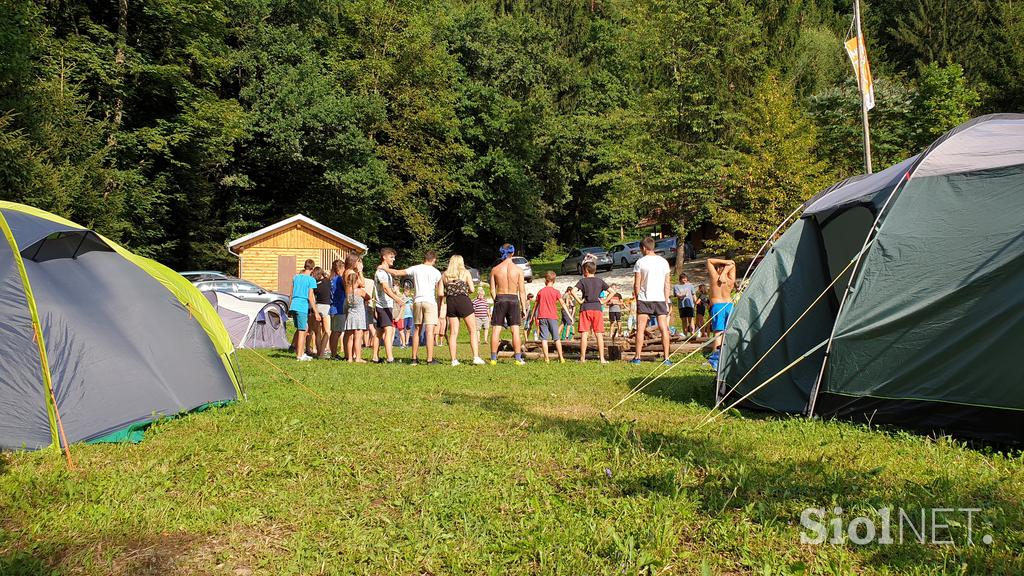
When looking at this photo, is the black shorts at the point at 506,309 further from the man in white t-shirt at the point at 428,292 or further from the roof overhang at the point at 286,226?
the roof overhang at the point at 286,226

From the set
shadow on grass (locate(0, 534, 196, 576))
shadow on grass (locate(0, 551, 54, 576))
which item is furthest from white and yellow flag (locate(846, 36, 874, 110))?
shadow on grass (locate(0, 551, 54, 576))

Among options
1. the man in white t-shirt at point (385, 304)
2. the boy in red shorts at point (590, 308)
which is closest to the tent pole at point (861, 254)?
the boy in red shorts at point (590, 308)

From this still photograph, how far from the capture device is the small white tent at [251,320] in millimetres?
15438

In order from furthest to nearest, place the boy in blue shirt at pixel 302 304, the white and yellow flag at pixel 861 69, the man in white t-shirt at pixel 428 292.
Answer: the white and yellow flag at pixel 861 69
the boy in blue shirt at pixel 302 304
the man in white t-shirt at pixel 428 292

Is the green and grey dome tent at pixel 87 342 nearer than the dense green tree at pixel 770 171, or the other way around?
the green and grey dome tent at pixel 87 342

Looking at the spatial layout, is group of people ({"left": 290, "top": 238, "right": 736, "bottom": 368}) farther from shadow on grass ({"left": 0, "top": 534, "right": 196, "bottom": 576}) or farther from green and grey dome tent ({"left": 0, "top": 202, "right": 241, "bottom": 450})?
shadow on grass ({"left": 0, "top": 534, "right": 196, "bottom": 576})

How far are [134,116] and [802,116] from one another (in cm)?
2861

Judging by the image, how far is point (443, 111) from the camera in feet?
125

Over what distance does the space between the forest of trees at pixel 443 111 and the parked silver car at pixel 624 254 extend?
436 centimetres

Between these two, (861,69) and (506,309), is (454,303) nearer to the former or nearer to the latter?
(506,309)

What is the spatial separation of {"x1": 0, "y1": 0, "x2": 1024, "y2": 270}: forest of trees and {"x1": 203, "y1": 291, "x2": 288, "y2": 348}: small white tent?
344 inches

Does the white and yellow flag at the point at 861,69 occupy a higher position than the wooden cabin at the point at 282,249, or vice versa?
the white and yellow flag at the point at 861,69

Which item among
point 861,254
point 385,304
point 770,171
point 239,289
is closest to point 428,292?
point 385,304

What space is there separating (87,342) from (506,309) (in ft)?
20.7
